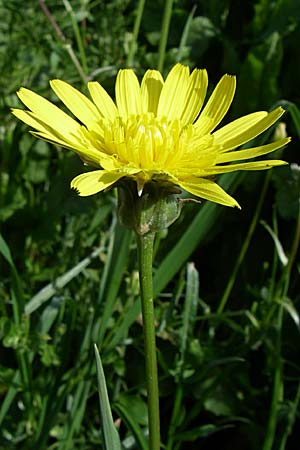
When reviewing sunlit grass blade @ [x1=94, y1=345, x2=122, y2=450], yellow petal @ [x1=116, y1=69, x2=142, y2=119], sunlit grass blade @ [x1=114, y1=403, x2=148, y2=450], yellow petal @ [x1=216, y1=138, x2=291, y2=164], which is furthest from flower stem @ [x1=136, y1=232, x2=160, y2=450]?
yellow petal @ [x1=116, y1=69, x2=142, y2=119]

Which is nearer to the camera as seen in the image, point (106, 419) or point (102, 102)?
point (106, 419)

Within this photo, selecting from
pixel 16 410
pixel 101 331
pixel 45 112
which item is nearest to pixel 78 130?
pixel 45 112

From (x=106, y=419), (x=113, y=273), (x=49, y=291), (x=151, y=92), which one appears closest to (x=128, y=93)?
(x=151, y=92)

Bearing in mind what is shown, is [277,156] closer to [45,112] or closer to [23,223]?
[23,223]

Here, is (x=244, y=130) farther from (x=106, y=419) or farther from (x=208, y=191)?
(x=106, y=419)

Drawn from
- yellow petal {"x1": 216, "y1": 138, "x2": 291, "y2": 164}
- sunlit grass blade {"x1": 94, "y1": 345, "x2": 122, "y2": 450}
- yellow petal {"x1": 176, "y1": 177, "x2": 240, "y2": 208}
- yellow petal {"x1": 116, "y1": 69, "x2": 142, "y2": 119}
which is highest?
yellow petal {"x1": 116, "y1": 69, "x2": 142, "y2": 119}

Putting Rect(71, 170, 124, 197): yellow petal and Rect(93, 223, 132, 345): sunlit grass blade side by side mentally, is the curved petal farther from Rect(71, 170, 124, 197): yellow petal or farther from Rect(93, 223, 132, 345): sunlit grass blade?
Rect(93, 223, 132, 345): sunlit grass blade
